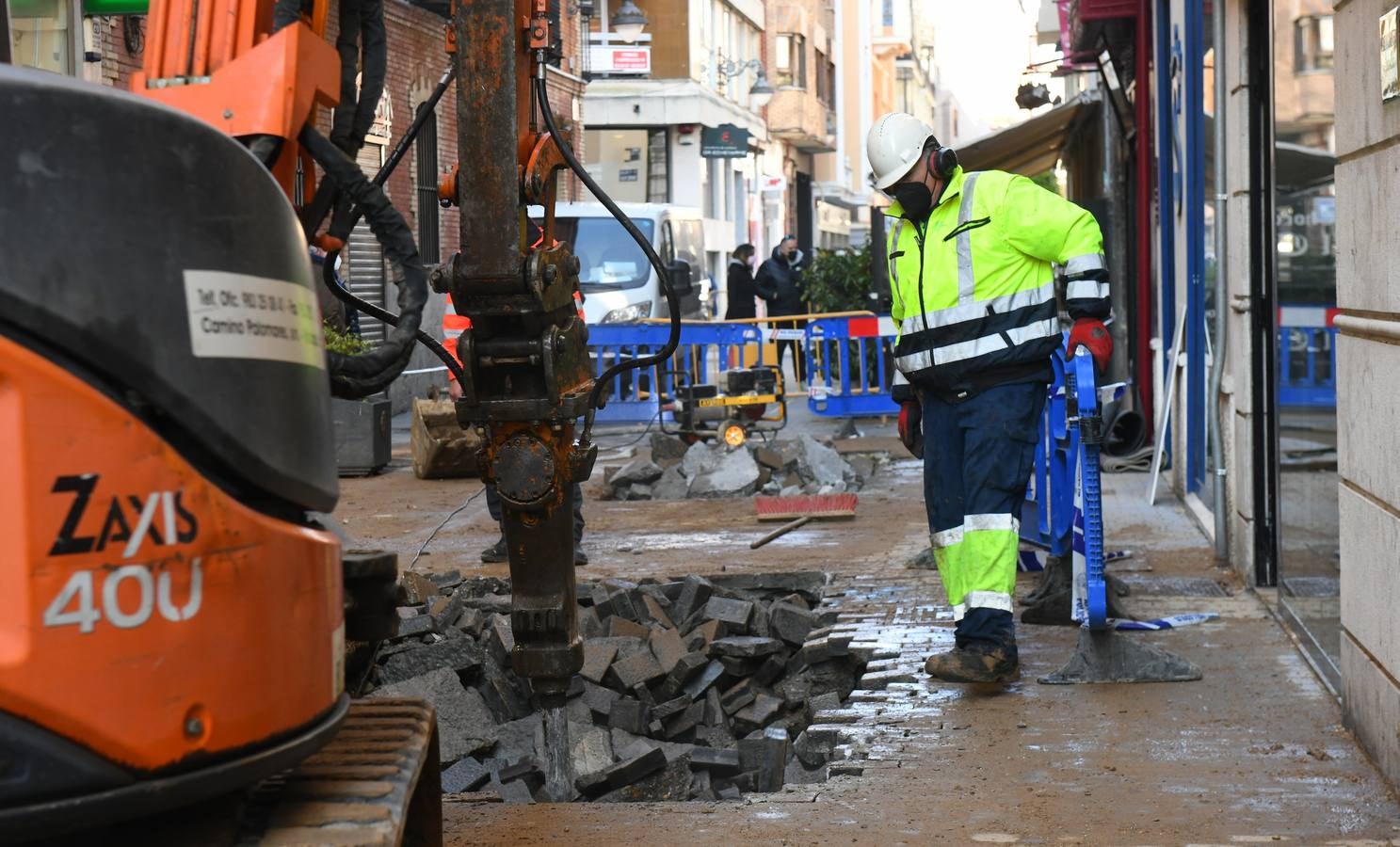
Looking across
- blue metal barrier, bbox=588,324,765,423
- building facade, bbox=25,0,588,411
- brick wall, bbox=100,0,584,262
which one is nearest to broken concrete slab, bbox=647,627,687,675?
blue metal barrier, bbox=588,324,765,423

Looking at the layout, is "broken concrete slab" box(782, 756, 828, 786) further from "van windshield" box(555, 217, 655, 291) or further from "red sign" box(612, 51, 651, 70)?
"red sign" box(612, 51, 651, 70)

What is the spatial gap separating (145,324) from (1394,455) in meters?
3.47

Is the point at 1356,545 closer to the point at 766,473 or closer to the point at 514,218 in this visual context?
the point at 514,218

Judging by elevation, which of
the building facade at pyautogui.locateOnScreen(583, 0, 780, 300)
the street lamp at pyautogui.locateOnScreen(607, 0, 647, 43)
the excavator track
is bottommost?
the excavator track

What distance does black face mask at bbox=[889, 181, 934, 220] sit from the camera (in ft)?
21.2

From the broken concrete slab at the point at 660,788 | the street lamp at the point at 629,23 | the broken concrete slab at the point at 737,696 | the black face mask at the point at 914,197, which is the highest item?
the street lamp at the point at 629,23

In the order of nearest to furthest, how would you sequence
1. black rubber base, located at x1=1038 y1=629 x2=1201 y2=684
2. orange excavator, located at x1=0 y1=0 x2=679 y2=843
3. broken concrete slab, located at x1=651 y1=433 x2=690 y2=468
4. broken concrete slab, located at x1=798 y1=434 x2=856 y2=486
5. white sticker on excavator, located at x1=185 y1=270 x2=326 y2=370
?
orange excavator, located at x1=0 y1=0 x2=679 y2=843 → white sticker on excavator, located at x1=185 y1=270 x2=326 y2=370 → black rubber base, located at x1=1038 y1=629 x2=1201 y2=684 → broken concrete slab, located at x1=798 y1=434 x2=856 y2=486 → broken concrete slab, located at x1=651 y1=433 x2=690 y2=468

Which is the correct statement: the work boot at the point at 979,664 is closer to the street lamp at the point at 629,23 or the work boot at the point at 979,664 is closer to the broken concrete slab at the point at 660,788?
the broken concrete slab at the point at 660,788

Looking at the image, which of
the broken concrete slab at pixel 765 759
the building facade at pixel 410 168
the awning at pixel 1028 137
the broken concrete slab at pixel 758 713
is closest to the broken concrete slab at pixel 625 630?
the broken concrete slab at pixel 758 713

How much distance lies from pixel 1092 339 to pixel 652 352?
11081mm

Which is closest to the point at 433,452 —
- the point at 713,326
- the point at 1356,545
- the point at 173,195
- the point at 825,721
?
the point at 713,326

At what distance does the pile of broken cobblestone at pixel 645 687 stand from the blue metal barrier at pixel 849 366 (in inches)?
345

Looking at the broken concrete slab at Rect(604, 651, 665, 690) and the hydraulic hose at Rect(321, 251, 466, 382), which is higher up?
the hydraulic hose at Rect(321, 251, 466, 382)

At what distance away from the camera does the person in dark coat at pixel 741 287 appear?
22.9m
